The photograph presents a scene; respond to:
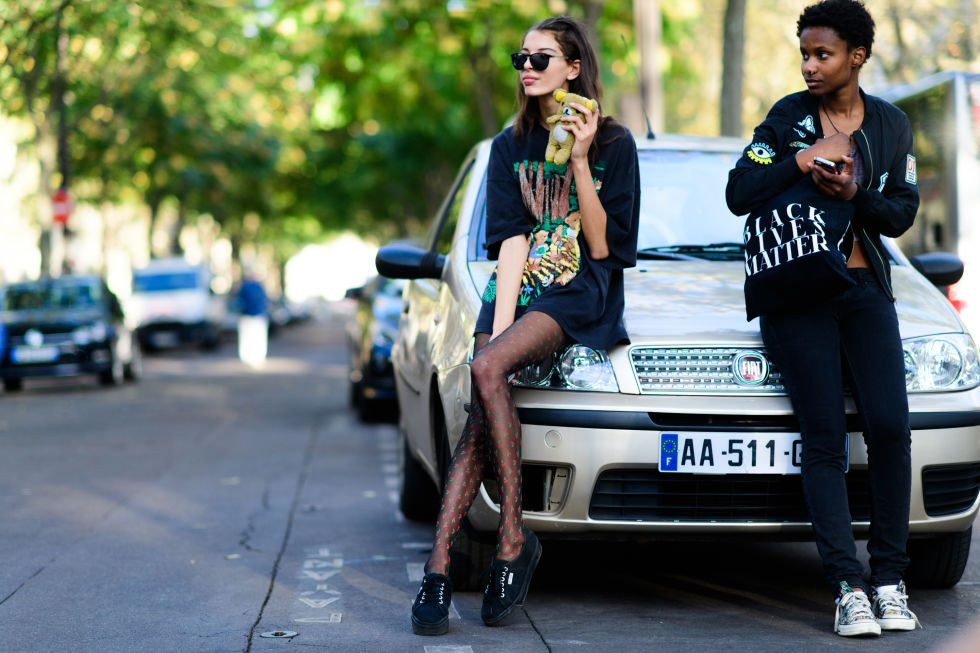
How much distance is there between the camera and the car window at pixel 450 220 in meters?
5.95

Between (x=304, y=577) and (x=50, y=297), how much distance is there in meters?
14.9

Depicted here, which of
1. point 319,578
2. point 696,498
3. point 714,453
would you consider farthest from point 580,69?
point 319,578

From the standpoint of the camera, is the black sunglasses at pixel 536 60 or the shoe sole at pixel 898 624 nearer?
the shoe sole at pixel 898 624

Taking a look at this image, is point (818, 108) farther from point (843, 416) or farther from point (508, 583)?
point (508, 583)

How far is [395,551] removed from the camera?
587 centimetres

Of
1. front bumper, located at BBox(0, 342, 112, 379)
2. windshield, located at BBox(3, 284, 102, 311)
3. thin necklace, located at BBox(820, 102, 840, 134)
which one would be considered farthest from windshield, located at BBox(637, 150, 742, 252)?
windshield, located at BBox(3, 284, 102, 311)

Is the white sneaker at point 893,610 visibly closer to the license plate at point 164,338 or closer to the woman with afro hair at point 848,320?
the woman with afro hair at point 848,320

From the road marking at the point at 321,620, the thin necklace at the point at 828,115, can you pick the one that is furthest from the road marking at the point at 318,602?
the thin necklace at the point at 828,115

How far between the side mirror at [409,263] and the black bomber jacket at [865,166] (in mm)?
1406

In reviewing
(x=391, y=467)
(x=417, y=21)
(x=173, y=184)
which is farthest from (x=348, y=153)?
(x=391, y=467)

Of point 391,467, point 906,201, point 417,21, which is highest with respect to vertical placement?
point 417,21

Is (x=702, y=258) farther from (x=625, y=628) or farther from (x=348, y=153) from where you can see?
(x=348, y=153)

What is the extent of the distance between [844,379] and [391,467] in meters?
5.06

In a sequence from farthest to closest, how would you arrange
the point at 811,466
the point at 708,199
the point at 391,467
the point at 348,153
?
the point at 348,153
the point at 391,467
the point at 708,199
the point at 811,466
